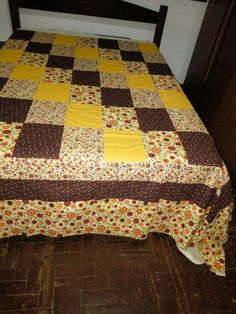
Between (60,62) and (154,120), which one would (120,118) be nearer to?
(154,120)

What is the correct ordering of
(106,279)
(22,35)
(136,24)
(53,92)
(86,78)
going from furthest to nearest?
(136,24) → (22,35) → (86,78) → (53,92) → (106,279)

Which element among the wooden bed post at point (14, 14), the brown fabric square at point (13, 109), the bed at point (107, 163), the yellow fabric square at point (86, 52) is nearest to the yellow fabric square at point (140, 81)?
the bed at point (107, 163)

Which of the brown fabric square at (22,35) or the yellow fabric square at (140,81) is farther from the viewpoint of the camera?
the brown fabric square at (22,35)

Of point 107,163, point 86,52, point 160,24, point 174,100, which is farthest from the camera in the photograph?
point 160,24

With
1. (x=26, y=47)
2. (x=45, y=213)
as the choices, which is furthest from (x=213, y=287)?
(x=26, y=47)

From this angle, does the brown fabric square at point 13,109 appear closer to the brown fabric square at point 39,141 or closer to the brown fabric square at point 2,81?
the brown fabric square at point 39,141

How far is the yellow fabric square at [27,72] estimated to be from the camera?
2.04 meters

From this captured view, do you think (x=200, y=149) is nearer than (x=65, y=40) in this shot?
Yes

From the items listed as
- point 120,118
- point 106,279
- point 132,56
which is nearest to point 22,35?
point 132,56

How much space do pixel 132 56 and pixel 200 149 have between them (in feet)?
5.18

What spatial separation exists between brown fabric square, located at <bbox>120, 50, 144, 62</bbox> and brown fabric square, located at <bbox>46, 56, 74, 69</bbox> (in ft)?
1.91

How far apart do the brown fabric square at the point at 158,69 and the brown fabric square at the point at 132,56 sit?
6.4 inches

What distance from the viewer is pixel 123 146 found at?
1.50 meters

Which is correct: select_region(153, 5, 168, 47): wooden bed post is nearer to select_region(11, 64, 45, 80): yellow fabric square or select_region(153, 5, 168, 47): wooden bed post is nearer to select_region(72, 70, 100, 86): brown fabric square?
select_region(72, 70, 100, 86): brown fabric square
